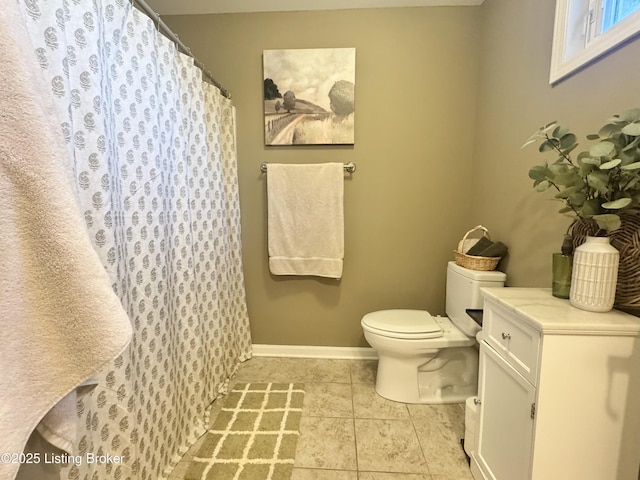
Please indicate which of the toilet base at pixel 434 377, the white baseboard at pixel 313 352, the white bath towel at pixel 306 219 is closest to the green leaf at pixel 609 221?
the toilet base at pixel 434 377

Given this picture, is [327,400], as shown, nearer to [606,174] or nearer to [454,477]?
[454,477]

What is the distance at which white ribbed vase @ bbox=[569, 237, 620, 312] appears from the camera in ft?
2.82

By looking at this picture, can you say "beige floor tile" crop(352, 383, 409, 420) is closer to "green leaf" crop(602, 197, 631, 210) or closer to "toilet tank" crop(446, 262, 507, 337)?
"toilet tank" crop(446, 262, 507, 337)

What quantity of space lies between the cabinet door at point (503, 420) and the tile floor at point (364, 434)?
9.9 inches

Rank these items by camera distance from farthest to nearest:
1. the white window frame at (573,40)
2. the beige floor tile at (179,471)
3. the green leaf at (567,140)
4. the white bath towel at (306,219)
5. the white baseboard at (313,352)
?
the white baseboard at (313,352), the white bath towel at (306,219), the beige floor tile at (179,471), the white window frame at (573,40), the green leaf at (567,140)

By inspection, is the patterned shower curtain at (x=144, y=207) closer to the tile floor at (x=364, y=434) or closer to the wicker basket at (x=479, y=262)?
the tile floor at (x=364, y=434)

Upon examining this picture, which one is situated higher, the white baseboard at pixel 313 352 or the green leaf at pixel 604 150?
the green leaf at pixel 604 150

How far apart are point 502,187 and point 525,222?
30 cm

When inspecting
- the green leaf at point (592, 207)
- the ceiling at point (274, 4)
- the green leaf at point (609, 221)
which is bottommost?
the green leaf at point (609, 221)

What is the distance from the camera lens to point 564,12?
123 cm

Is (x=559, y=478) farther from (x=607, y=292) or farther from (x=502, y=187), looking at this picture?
(x=502, y=187)

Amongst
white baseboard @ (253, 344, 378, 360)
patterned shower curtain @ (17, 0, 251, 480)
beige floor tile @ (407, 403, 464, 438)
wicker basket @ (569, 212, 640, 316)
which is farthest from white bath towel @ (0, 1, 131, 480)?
white baseboard @ (253, 344, 378, 360)

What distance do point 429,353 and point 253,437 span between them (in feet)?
3.32

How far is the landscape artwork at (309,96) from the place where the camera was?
77.9 inches
